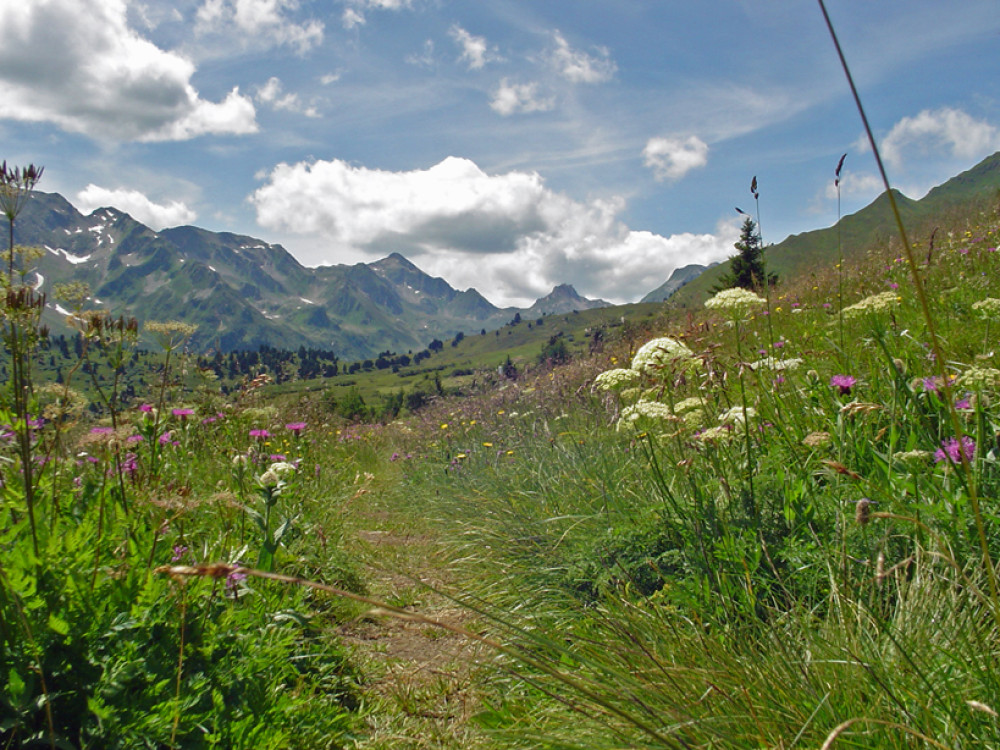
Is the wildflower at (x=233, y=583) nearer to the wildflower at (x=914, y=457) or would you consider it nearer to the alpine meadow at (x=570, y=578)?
the alpine meadow at (x=570, y=578)

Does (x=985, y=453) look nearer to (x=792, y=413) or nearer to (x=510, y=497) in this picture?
(x=792, y=413)

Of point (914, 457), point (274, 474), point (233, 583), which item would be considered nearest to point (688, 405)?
point (914, 457)

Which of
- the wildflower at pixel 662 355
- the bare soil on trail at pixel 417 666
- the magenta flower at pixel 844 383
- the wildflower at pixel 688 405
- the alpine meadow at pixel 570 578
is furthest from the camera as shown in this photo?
the wildflower at pixel 688 405

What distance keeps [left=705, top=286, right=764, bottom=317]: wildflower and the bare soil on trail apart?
197cm

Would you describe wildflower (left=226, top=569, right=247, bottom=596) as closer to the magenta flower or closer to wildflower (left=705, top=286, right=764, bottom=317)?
wildflower (left=705, top=286, right=764, bottom=317)

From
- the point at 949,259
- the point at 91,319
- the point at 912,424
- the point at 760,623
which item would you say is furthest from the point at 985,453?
the point at 949,259

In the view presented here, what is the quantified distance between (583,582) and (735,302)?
5.95ft

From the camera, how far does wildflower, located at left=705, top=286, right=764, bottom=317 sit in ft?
9.14

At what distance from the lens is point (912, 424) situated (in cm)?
274

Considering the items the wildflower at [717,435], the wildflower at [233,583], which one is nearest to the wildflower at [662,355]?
the wildflower at [717,435]

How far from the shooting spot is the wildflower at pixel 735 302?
279 centimetres

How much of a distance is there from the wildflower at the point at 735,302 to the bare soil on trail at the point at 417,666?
6.47 feet

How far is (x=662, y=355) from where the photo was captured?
2.83 meters

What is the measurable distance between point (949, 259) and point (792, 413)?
680 centimetres
